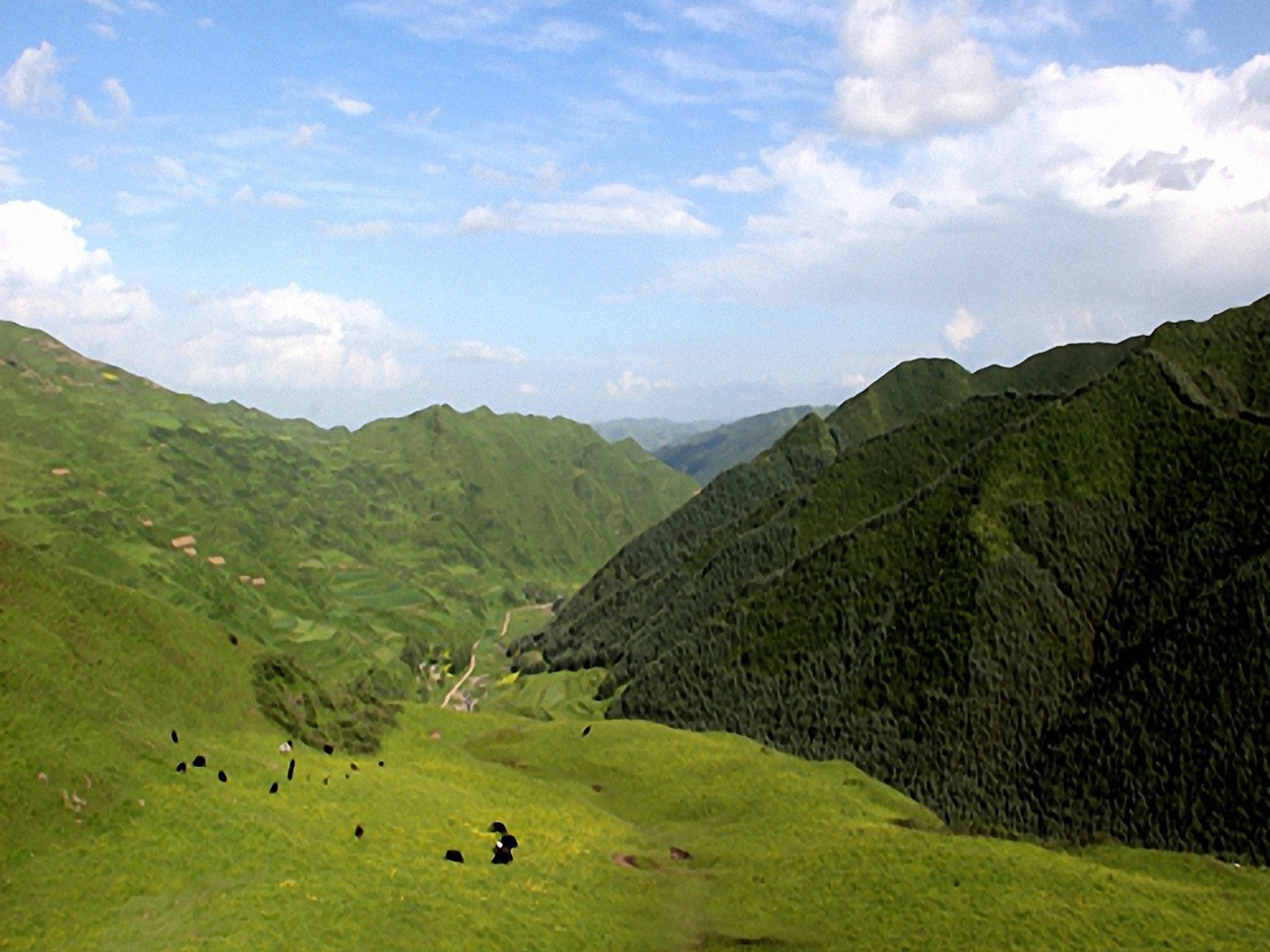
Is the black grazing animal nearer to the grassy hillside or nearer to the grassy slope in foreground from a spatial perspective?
the grassy slope in foreground

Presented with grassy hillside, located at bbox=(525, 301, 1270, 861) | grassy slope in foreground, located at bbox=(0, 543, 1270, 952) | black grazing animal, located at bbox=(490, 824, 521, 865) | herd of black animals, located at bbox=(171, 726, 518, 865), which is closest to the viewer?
grassy slope in foreground, located at bbox=(0, 543, 1270, 952)

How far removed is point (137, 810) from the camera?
65.9 metres

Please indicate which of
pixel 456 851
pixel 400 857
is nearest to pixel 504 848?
pixel 456 851

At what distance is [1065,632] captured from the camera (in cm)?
15888

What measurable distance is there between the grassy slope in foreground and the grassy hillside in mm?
32040

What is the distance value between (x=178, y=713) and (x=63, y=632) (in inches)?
567

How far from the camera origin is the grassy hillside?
430 feet

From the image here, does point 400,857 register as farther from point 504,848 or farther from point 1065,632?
point 1065,632

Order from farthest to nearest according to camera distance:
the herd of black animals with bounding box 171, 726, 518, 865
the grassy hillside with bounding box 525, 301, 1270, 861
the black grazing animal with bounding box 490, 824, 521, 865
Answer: the grassy hillside with bounding box 525, 301, 1270, 861
the black grazing animal with bounding box 490, 824, 521, 865
the herd of black animals with bounding box 171, 726, 518, 865

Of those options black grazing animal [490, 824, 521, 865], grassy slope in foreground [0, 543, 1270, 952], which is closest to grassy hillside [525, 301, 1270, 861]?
grassy slope in foreground [0, 543, 1270, 952]

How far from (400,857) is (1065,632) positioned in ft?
434

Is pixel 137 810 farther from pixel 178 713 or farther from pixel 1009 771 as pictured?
pixel 1009 771

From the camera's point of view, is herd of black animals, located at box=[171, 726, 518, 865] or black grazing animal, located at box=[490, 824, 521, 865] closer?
herd of black animals, located at box=[171, 726, 518, 865]

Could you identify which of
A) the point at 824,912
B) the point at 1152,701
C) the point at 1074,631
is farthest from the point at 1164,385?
the point at 824,912
